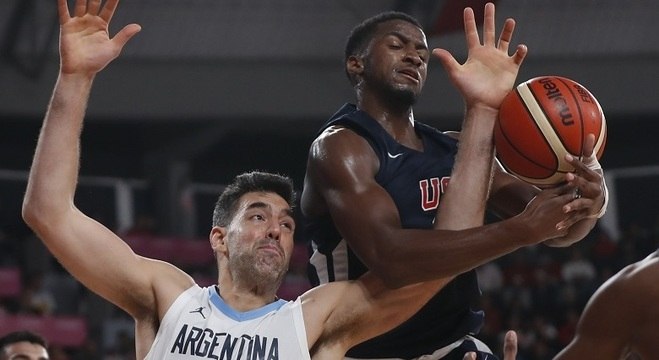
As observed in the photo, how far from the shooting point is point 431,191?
4238 millimetres

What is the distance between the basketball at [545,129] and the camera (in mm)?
3799

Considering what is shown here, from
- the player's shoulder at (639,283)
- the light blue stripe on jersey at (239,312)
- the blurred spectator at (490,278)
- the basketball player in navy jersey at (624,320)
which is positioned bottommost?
the blurred spectator at (490,278)

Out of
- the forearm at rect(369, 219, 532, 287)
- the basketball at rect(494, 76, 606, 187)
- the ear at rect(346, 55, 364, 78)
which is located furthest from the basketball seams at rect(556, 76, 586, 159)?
the ear at rect(346, 55, 364, 78)

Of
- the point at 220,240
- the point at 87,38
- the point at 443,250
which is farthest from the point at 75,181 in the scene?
the point at 443,250

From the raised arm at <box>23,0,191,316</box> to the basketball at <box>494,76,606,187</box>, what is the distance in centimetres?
122

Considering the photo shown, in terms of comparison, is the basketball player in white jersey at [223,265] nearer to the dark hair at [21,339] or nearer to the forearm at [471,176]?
the forearm at [471,176]

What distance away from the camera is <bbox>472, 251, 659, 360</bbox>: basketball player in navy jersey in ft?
14.5

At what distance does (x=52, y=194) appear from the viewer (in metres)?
3.65

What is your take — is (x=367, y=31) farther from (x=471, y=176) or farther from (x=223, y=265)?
(x=223, y=265)

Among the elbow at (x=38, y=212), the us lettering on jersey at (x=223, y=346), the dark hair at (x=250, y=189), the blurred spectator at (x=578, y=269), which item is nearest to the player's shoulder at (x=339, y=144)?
the dark hair at (x=250, y=189)

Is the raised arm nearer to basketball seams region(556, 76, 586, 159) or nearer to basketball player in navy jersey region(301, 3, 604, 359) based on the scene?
basketball player in navy jersey region(301, 3, 604, 359)

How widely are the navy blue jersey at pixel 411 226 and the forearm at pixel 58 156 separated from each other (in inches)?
38.4

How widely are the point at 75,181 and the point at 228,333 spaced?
2.22 ft

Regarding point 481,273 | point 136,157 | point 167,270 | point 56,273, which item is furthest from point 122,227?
point 167,270
